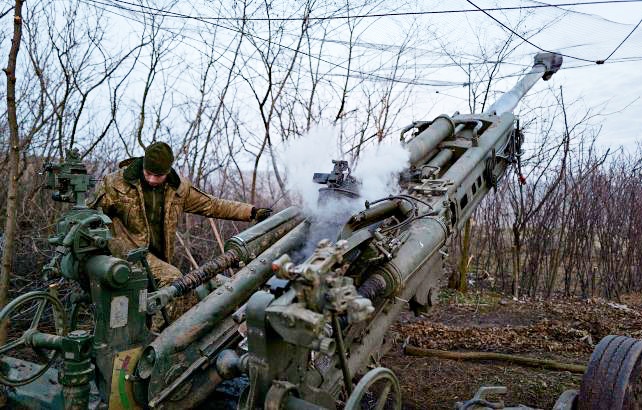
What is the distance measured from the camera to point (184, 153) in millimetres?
9086

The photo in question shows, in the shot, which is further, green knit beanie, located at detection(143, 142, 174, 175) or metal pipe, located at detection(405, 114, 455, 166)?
metal pipe, located at detection(405, 114, 455, 166)

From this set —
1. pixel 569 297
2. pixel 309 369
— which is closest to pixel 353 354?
pixel 309 369

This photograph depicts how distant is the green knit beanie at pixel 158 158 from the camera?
4477mm

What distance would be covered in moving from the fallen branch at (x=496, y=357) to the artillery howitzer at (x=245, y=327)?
2085 mm

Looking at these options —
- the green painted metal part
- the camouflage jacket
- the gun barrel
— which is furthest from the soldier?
the gun barrel

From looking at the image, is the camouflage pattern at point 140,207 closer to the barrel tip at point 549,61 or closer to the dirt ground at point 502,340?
the dirt ground at point 502,340

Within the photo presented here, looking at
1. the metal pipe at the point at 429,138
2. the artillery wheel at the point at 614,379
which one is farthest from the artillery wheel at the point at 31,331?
the artillery wheel at the point at 614,379

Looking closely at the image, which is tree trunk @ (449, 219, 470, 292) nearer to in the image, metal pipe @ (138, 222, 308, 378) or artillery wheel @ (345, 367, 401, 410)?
metal pipe @ (138, 222, 308, 378)

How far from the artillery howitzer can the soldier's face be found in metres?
0.71

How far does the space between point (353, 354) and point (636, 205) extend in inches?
362

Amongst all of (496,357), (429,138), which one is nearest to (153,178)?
(429,138)

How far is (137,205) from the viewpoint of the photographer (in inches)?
187

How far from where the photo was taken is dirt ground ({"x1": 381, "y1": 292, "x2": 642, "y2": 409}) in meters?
5.17

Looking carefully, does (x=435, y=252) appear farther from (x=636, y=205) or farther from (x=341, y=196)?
(x=636, y=205)
